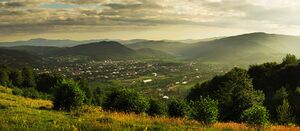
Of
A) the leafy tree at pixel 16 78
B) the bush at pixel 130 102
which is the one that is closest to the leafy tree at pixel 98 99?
the leafy tree at pixel 16 78

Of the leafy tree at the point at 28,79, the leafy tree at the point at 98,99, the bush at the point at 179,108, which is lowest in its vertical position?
the leafy tree at the point at 98,99

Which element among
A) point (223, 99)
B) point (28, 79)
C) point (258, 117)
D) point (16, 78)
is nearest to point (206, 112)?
point (258, 117)

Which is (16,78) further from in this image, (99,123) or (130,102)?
(99,123)

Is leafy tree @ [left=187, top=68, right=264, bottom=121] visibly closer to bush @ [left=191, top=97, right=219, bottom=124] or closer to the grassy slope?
bush @ [left=191, top=97, right=219, bottom=124]

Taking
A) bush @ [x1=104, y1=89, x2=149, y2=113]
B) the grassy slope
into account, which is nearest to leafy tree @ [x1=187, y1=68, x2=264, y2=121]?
bush @ [x1=104, y1=89, x2=149, y2=113]

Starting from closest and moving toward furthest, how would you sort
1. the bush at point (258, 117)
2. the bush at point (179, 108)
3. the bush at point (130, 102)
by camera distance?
the bush at point (258, 117) < the bush at point (130, 102) < the bush at point (179, 108)

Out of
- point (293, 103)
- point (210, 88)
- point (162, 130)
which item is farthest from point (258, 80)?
point (162, 130)

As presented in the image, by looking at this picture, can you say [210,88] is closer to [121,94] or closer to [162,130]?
[121,94]

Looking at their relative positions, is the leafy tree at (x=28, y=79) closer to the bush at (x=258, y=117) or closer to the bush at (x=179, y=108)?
the bush at (x=179, y=108)
